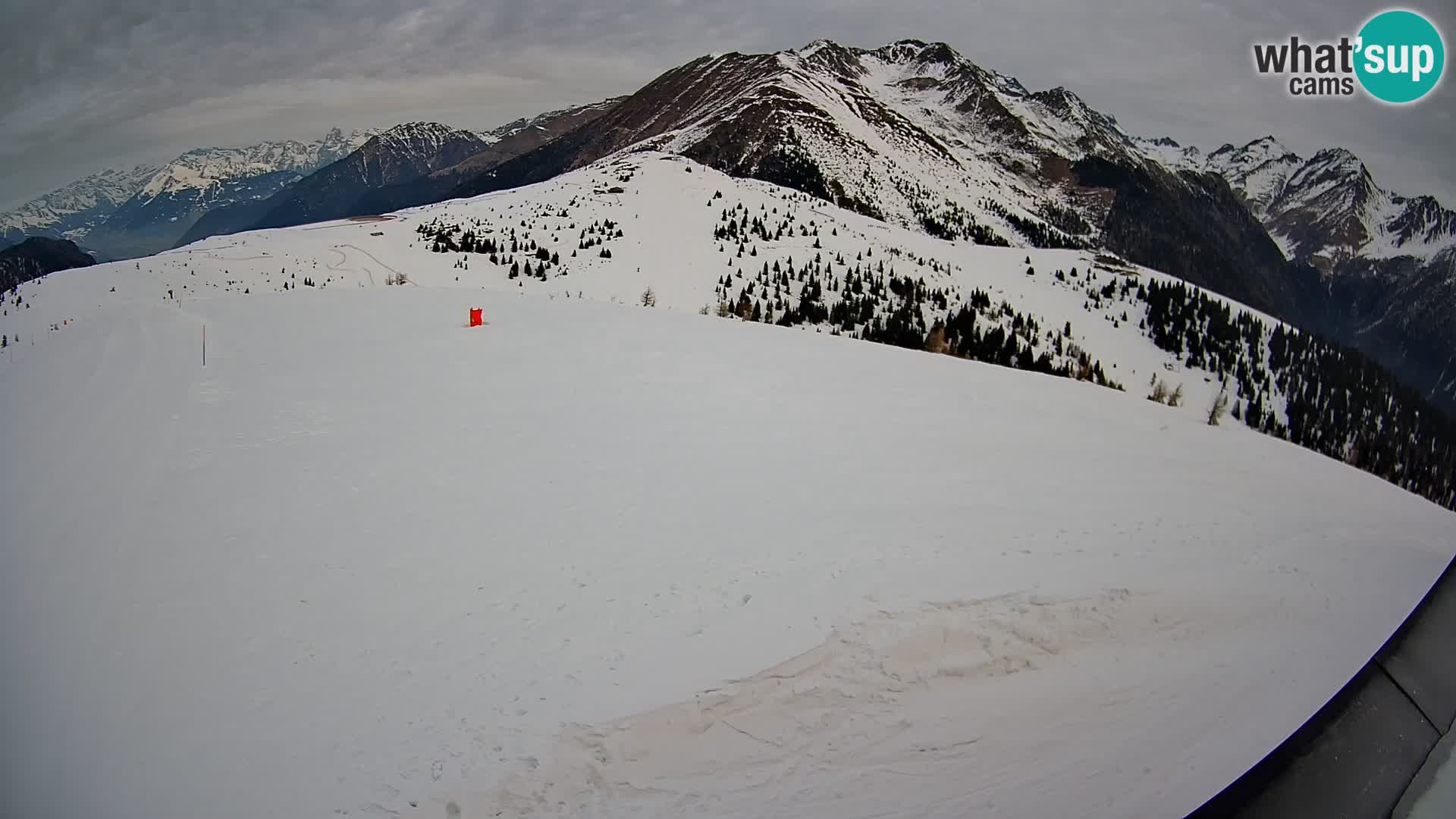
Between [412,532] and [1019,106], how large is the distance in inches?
9181

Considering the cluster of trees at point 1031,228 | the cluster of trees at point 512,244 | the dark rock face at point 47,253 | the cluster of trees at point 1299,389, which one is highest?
the cluster of trees at point 1031,228

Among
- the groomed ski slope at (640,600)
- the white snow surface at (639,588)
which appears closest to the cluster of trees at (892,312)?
the white snow surface at (639,588)

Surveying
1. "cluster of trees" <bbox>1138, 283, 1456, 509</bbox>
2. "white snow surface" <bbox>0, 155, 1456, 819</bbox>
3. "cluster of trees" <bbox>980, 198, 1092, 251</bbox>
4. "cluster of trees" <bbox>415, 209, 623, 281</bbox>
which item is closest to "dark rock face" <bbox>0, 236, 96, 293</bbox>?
"cluster of trees" <bbox>415, 209, 623, 281</bbox>

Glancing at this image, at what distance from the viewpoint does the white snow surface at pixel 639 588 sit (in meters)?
3.12

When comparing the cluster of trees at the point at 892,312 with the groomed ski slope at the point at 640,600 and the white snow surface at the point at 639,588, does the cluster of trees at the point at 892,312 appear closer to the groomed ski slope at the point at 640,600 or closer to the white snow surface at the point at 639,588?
the white snow surface at the point at 639,588

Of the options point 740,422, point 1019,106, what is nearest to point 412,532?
point 740,422

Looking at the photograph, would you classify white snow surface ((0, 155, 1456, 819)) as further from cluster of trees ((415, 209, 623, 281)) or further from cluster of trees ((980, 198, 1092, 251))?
cluster of trees ((980, 198, 1092, 251))

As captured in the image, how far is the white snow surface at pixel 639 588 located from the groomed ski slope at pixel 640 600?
0.02 m

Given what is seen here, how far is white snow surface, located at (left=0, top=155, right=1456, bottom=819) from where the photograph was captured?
312 cm

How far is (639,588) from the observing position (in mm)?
4293

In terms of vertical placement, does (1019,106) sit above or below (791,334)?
above

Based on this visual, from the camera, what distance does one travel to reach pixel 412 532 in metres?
4.80

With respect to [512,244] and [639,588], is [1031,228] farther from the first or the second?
[639,588]

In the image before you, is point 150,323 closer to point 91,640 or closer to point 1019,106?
point 91,640
